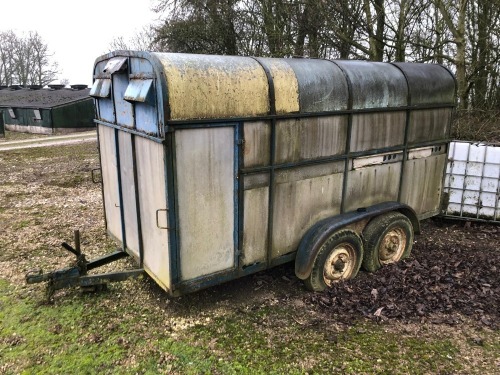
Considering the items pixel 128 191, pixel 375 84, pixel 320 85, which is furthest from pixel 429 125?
pixel 128 191

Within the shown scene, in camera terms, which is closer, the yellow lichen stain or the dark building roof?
the yellow lichen stain

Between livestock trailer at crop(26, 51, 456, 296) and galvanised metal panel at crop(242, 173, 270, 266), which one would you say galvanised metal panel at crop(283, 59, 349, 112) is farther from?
galvanised metal panel at crop(242, 173, 270, 266)

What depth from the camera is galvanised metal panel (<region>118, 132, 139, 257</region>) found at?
4980mm

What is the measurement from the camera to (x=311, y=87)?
4906 millimetres

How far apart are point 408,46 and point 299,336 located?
11.0 m

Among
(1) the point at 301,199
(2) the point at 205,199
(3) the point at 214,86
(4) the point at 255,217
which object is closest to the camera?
(3) the point at 214,86

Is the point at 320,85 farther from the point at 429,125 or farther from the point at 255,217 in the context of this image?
the point at 429,125

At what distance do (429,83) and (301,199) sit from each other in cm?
280

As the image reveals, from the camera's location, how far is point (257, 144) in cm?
461

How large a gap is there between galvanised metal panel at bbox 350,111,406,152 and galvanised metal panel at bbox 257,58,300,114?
0.99 meters

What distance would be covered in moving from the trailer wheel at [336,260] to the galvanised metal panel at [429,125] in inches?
72.8

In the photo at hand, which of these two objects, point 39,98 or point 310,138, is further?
point 39,98

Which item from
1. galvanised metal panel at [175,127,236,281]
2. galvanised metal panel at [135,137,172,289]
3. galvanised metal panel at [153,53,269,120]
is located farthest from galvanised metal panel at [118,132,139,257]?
galvanised metal panel at [153,53,269,120]

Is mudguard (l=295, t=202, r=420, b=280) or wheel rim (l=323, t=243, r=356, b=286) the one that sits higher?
mudguard (l=295, t=202, r=420, b=280)
